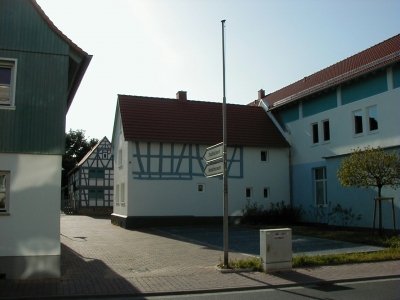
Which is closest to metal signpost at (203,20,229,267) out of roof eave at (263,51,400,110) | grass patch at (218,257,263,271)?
grass patch at (218,257,263,271)

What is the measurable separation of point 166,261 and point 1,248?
16.0 feet

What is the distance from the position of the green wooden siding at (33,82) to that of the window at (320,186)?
60.8 ft

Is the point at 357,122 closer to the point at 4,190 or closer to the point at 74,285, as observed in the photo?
the point at 74,285

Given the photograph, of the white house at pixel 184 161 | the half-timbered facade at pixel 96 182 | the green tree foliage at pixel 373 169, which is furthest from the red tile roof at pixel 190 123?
the half-timbered facade at pixel 96 182

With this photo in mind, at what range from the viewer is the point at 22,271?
11805 millimetres

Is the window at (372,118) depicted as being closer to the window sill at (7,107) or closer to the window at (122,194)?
the window at (122,194)

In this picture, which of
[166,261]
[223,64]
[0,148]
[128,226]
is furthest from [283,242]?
[128,226]

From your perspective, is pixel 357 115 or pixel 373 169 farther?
pixel 357 115

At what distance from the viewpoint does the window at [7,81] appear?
494 inches

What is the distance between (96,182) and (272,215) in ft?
96.6

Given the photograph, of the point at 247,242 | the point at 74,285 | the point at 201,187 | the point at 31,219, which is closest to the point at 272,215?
the point at 201,187

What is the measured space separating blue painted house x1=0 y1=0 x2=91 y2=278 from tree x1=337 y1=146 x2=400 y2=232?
11.7m

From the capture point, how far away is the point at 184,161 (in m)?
29.8

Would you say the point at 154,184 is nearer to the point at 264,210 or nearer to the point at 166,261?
the point at 264,210
